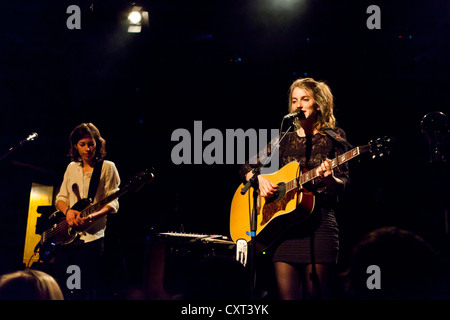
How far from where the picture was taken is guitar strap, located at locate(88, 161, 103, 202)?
4286 millimetres

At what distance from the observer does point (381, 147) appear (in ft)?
9.07

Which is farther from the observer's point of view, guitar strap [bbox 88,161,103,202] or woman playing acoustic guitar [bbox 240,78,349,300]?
guitar strap [bbox 88,161,103,202]

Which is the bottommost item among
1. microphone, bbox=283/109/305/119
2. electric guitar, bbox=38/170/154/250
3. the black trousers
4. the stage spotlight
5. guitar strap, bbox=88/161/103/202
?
the black trousers

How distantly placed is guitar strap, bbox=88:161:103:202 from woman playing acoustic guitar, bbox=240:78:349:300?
6.62 feet

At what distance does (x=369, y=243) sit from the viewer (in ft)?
4.59

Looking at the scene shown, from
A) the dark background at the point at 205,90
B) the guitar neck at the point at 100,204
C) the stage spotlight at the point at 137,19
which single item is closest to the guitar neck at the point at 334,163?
the dark background at the point at 205,90

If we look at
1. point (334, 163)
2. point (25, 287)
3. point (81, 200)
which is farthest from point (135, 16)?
point (25, 287)

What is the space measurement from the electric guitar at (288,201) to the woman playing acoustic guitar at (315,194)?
0.20ft

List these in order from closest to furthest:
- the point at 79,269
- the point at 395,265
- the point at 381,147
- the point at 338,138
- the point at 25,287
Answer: the point at 395,265 < the point at 25,287 < the point at 381,147 < the point at 338,138 < the point at 79,269

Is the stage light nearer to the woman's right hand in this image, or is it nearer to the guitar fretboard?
the guitar fretboard

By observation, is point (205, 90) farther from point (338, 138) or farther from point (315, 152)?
point (338, 138)

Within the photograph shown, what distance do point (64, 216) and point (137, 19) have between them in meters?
3.06

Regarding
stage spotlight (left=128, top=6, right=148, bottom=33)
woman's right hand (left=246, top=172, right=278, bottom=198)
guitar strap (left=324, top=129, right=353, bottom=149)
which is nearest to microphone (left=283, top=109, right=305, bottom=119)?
guitar strap (left=324, top=129, right=353, bottom=149)

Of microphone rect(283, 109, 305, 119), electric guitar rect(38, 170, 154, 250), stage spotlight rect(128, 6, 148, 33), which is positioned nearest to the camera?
microphone rect(283, 109, 305, 119)
